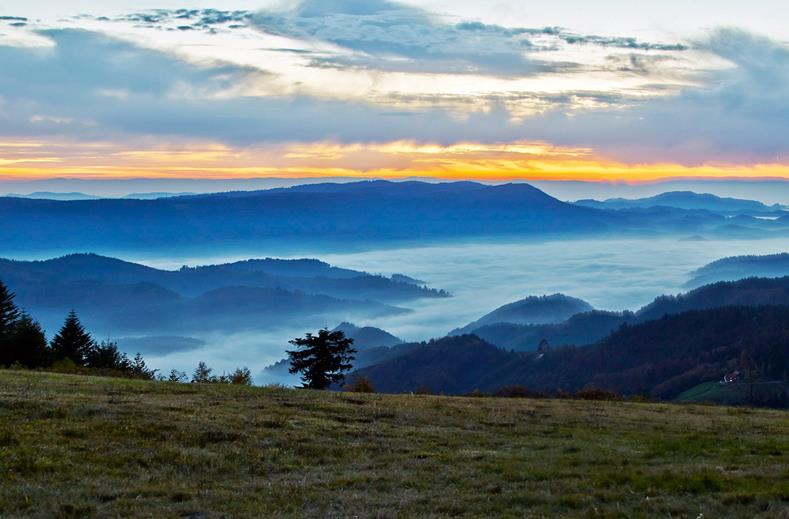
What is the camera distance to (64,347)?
59062 mm

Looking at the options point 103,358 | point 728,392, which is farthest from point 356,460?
point 728,392

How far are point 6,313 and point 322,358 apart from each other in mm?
33127

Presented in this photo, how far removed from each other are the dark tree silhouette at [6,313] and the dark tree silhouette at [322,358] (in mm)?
25826

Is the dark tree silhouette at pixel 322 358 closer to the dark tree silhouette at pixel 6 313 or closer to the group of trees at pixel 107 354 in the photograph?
the group of trees at pixel 107 354

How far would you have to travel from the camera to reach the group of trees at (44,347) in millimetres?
48031

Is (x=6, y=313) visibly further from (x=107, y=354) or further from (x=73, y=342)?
(x=107, y=354)

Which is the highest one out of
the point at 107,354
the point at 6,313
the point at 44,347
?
the point at 6,313

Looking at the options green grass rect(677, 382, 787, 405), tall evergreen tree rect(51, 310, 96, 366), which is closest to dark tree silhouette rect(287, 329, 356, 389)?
tall evergreen tree rect(51, 310, 96, 366)

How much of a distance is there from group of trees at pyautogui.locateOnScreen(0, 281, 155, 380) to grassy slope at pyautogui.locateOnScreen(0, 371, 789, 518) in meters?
26.5

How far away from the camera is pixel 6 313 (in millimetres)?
60438

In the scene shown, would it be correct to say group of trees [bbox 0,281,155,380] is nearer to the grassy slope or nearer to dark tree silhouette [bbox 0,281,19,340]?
dark tree silhouette [bbox 0,281,19,340]

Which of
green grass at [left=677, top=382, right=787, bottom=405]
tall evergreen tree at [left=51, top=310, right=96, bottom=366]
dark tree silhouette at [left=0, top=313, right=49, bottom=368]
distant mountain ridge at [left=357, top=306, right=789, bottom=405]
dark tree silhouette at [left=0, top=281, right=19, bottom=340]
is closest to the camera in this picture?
dark tree silhouette at [left=0, top=313, right=49, bottom=368]

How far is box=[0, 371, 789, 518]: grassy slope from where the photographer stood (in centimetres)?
1184

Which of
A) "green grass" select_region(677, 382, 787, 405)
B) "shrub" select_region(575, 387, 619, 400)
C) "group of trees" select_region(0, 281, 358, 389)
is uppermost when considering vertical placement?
"group of trees" select_region(0, 281, 358, 389)
